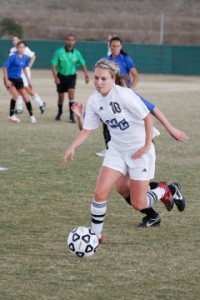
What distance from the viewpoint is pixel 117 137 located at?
7672 mm

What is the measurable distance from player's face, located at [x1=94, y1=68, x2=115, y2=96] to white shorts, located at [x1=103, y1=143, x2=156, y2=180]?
674 millimetres

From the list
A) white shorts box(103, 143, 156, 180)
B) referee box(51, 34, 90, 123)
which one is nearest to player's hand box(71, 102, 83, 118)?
white shorts box(103, 143, 156, 180)

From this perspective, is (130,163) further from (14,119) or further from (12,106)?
(12,106)

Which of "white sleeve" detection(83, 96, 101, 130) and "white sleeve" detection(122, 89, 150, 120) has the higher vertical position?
"white sleeve" detection(122, 89, 150, 120)

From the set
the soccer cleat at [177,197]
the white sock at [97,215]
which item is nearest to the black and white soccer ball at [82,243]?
the white sock at [97,215]

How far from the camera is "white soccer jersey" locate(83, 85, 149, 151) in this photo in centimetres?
744

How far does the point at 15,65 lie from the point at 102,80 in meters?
12.1

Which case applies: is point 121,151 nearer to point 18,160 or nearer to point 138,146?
point 138,146

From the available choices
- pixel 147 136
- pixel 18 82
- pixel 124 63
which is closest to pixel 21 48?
pixel 18 82

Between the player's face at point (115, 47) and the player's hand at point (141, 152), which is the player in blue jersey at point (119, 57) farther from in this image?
the player's hand at point (141, 152)

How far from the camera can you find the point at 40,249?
7320mm

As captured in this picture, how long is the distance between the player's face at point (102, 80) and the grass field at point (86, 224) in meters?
1.42

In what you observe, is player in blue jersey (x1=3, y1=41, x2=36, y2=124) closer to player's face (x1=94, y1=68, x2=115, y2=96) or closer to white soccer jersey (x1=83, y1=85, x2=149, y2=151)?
white soccer jersey (x1=83, y1=85, x2=149, y2=151)

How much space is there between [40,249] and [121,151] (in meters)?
1.19
